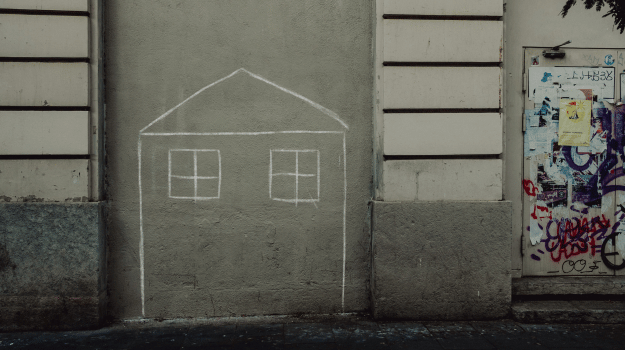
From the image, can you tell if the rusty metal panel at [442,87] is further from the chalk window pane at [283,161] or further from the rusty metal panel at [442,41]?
the chalk window pane at [283,161]

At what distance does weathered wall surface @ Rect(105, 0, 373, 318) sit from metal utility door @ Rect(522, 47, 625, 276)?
1.72 metres

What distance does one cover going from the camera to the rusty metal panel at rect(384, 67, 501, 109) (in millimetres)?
4137

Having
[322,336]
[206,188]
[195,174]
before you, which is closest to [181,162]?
[195,174]

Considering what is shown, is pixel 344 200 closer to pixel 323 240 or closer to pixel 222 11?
pixel 323 240

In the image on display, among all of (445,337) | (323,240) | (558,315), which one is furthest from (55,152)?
(558,315)

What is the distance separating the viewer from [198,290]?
425cm

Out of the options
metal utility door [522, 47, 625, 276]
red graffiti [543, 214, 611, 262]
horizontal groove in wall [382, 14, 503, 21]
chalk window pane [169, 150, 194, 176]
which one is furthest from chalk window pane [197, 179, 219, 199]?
red graffiti [543, 214, 611, 262]

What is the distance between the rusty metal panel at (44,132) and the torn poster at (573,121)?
15.1 feet

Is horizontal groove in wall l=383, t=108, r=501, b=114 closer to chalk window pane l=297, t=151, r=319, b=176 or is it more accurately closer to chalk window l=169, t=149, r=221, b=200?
chalk window pane l=297, t=151, r=319, b=176

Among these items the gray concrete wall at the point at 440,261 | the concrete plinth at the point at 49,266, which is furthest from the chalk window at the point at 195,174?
the gray concrete wall at the point at 440,261

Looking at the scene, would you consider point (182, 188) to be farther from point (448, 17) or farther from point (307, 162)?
→ point (448, 17)

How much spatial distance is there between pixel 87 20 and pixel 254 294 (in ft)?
9.74

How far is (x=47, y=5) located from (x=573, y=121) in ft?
16.9

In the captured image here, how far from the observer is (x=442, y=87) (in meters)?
4.16
